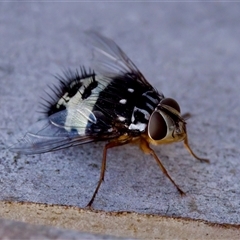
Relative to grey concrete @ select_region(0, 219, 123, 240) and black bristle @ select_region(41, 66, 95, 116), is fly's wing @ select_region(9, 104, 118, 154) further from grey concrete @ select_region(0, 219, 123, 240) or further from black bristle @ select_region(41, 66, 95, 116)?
grey concrete @ select_region(0, 219, 123, 240)

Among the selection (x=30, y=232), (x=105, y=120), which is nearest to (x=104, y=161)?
(x=105, y=120)

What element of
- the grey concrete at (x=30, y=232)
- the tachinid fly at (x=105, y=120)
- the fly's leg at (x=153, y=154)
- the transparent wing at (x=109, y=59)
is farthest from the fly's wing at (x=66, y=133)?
the grey concrete at (x=30, y=232)

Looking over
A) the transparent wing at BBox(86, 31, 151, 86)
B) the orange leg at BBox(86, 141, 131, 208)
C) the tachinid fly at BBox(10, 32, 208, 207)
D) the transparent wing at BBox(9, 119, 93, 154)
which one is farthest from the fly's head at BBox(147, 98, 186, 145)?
the transparent wing at BBox(86, 31, 151, 86)

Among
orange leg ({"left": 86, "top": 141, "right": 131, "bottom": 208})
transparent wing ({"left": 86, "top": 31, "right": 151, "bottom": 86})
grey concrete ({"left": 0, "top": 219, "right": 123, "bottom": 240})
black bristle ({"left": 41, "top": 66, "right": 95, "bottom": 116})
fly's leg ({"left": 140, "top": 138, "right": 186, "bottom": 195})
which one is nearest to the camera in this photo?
grey concrete ({"left": 0, "top": 219, "right": 123, "bottom": 240})

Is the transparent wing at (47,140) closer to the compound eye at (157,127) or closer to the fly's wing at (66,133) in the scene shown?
the fly's wing at (66,133)

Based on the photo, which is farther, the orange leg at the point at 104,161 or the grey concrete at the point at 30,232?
the orange leg at the point at 104,161
